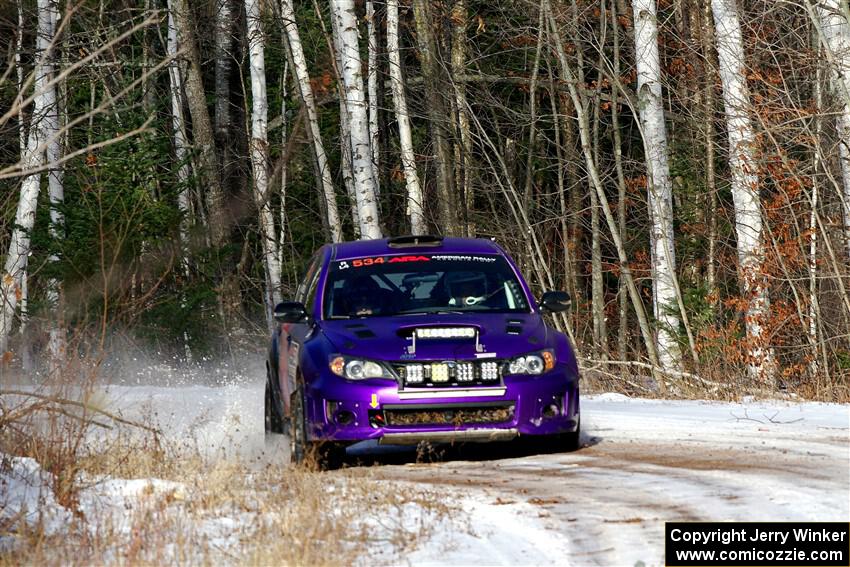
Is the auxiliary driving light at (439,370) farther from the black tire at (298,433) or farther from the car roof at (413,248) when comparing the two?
the car roof at (413,248)

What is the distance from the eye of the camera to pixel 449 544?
23.6 ft

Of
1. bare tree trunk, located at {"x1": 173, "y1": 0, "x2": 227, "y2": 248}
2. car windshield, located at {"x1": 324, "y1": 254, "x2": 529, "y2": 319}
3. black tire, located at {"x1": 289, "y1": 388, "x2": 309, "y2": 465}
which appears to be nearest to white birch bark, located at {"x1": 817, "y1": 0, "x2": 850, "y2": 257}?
car windshield, located at {"x1": 324, "y1": 254, "x2": 529, "y2": 319}

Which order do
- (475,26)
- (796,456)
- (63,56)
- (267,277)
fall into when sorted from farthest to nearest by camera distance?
1. (475,26)
2. (267,277)
3. (63,56)
4. (796,456)

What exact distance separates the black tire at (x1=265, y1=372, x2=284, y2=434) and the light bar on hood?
5.79 ft

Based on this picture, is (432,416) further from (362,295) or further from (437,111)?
(437,111)

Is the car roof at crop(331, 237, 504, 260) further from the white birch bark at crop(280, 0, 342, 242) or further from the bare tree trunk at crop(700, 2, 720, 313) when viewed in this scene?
the white birch bark at crop(280, 0, 342, 242)

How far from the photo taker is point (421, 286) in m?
11.5

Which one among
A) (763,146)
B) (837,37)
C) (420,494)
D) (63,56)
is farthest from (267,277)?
(420,494)

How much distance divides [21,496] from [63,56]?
18.9 m

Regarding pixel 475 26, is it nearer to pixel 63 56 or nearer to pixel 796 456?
pixel 63 56

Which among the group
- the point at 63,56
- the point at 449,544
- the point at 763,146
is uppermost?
the point at 63,56

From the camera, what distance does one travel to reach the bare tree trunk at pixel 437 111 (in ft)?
90.6

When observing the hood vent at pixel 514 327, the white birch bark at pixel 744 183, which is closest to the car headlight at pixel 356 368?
the hood vent at pixel 514 327

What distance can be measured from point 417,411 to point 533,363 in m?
0.90
